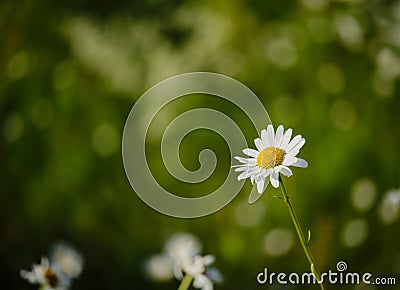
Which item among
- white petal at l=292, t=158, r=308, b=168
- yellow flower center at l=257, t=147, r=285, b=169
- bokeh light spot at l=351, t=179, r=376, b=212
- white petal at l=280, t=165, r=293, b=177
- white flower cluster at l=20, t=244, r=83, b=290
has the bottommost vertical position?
white petal at l=280, t=165, r=293, b=177

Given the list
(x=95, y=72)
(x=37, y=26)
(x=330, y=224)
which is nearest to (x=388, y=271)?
(x=330, y=224)

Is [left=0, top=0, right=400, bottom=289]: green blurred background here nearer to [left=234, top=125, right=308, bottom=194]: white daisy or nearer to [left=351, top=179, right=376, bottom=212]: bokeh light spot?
[left=351, top=179, right=376, bottom=212]: bokeh light spot

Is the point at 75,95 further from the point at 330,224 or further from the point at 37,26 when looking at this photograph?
the point at 330,224

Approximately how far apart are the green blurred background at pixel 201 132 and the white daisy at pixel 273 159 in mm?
396

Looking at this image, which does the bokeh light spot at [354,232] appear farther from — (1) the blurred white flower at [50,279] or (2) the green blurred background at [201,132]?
(1) the blurred white flower at [50,279]

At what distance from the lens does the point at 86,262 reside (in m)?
1.07

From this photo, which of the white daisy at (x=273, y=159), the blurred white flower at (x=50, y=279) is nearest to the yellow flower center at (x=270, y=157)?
the white daisy at (x=273, y=159)

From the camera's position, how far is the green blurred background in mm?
1027

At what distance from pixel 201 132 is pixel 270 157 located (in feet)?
1.52

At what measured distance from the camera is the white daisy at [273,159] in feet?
1.89

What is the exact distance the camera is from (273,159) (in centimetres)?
59

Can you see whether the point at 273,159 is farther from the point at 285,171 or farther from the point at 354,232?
the point at 354,232

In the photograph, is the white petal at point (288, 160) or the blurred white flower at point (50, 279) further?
the blurred white flower at point (50, 279)

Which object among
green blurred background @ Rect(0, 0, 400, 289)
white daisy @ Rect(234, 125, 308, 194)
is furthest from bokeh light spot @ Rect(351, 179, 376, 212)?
white daisy @ Rect(234, 125, 308, 194)
